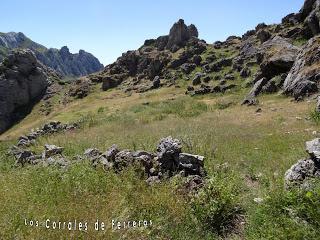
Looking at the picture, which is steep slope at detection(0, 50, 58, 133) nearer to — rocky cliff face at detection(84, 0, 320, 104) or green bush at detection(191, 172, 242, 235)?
rocky cliff face at detection(84, 0, 320, 104)

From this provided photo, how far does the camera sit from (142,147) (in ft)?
53.5

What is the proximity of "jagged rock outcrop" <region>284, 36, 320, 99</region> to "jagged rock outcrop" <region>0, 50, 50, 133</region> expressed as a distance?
196 ft

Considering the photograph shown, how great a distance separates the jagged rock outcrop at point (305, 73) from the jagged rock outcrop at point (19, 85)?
5988 cm

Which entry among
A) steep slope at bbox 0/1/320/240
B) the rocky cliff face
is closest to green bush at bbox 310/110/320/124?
steep slope at bbox 0/1/320/240

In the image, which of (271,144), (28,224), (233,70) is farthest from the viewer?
(233,70)

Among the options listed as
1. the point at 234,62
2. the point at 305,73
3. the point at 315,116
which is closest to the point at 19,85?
the point at 234,62

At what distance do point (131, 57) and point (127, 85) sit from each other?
13.0 m

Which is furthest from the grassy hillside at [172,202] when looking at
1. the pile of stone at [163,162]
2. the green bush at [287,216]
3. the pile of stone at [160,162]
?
the pile of stone at [163,162]

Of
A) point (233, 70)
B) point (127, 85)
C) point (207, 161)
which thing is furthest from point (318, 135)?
point (127, 85)

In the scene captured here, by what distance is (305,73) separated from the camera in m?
30.2

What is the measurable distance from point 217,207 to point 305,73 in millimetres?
24315

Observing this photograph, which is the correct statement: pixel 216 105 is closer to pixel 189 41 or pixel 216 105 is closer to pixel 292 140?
pixel 292 140

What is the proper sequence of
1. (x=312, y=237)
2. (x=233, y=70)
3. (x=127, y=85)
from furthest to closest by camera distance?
(x=127, y=85) < (x=233, y=70) < (x=312, y=237)

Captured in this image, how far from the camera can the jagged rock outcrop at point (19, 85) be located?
78.9 m
